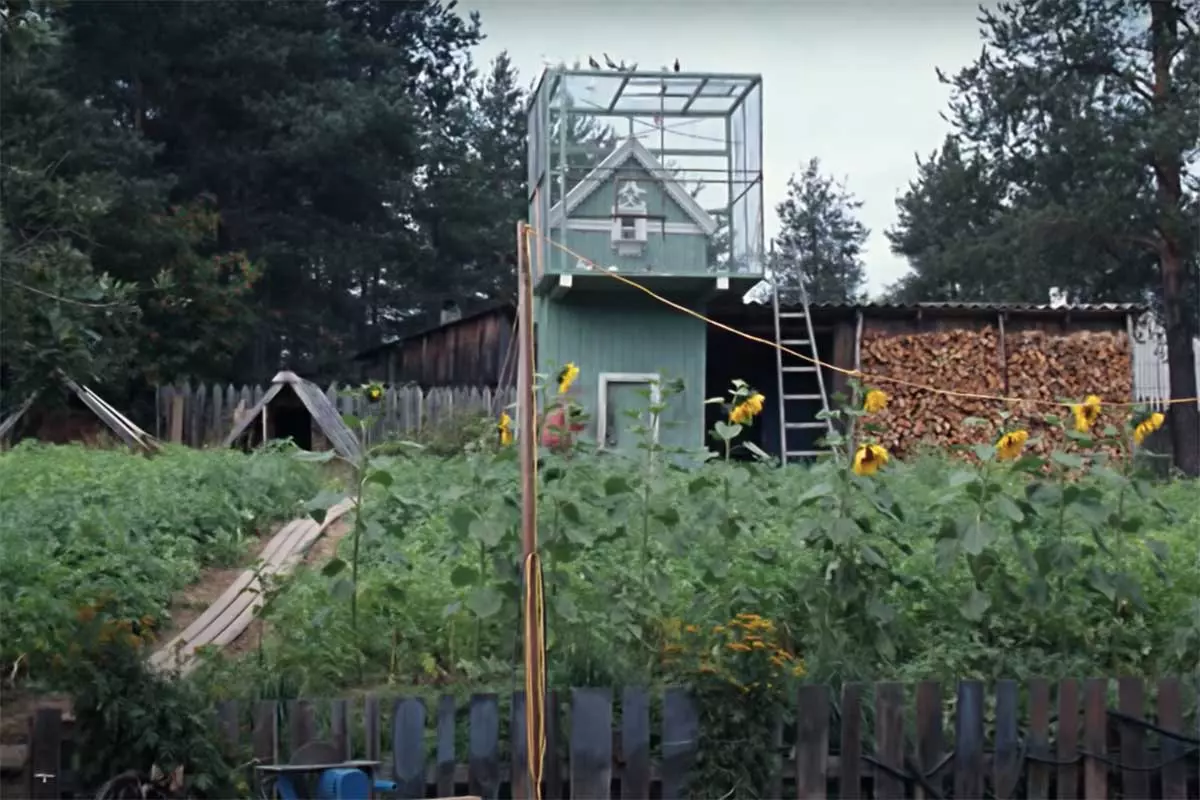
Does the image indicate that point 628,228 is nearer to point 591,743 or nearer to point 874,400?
point 874,400

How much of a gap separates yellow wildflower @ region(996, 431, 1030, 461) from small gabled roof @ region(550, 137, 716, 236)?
947 cm

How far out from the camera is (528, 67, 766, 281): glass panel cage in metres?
15.0

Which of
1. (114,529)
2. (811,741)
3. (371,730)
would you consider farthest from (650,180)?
(371,730)

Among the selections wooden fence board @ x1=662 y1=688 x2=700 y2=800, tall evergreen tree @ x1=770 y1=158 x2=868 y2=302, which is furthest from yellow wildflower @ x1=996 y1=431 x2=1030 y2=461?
tall evergreen tree @ x1=770 y1=158 x2=868 y2=302

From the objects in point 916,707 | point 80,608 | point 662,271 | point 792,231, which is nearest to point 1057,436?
point 662,271

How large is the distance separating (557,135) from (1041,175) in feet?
36.8

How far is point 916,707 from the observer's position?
546 cm

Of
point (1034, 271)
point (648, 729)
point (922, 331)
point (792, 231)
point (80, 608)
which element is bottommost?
point (648, 729)

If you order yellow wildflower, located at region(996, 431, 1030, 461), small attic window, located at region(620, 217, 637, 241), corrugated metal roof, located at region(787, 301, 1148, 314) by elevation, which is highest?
small attic window, located at region(620, 217, 637, 241)

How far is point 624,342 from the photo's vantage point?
54.3ft

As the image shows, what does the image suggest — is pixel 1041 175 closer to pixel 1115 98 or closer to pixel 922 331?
pixel 1115 98

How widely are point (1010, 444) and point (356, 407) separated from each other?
13.6 metres

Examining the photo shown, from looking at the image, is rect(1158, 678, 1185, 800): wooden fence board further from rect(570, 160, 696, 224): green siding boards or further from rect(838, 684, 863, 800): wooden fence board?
rect(570, 160, 696, 224): green siding boards

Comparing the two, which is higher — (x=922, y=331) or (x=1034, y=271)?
(x=1034, y=271)
